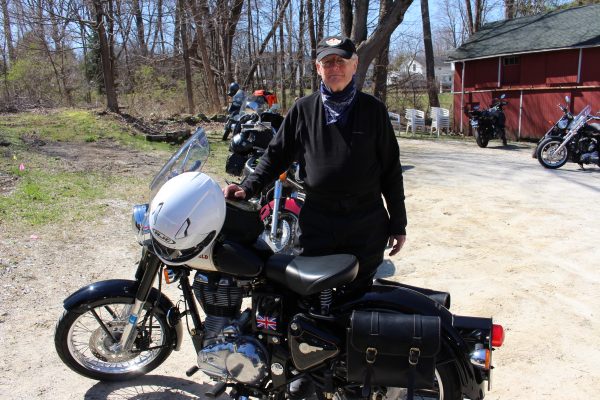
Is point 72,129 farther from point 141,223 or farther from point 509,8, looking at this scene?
point 509,8

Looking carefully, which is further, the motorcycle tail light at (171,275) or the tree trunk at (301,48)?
the tree trunk at (301,48)

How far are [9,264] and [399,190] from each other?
12.7 feet

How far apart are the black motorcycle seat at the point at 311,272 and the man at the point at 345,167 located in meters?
0.28

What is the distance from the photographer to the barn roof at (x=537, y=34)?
16008 mm

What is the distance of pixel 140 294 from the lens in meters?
2.90

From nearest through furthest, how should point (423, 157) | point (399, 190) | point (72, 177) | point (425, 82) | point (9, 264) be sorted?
point (399, 190)
point (9, 264)
point (72, 177)
point (423, 157)
point (425, 82)

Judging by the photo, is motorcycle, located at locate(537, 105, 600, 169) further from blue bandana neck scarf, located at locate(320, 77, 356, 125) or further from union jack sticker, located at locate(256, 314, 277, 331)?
union jack sticker, located at locate(256, 314, 277, 331)

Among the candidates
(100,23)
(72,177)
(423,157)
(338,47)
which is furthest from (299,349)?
(100,23)

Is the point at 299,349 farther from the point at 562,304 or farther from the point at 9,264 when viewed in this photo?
the point at 9,264

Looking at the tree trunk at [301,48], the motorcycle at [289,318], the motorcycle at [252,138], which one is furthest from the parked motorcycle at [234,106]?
the tree trunk at [301,48]

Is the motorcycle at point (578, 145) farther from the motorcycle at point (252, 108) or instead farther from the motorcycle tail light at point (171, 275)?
the motorcycle tail light at point (171, 275)

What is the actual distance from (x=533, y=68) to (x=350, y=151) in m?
16.4

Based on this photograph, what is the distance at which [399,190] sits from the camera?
2.88 metres

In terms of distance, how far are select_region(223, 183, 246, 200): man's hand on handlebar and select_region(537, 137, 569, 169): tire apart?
8.96m
